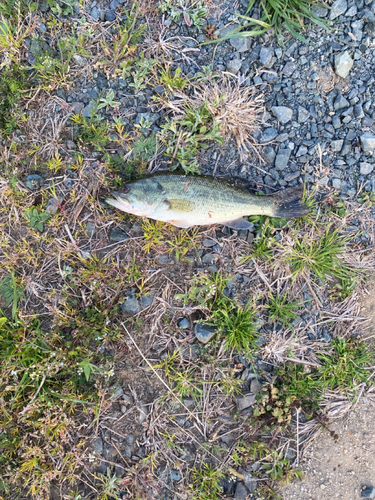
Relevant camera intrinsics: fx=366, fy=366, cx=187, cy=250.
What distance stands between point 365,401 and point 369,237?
2.29 m

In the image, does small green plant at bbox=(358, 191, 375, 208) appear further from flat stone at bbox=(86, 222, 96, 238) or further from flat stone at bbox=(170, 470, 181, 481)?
flat stone at bbox=(170, 470, 181, 481)

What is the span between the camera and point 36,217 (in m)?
5.11

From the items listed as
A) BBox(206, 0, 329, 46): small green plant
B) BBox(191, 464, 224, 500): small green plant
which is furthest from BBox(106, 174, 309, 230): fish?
BBox(191, 464, 224, 500): small green plant

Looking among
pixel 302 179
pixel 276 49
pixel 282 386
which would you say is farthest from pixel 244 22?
pixel 282 386

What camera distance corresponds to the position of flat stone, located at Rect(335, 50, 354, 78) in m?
5.14

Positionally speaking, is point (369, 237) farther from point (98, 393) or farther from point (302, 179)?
point (98, 393)

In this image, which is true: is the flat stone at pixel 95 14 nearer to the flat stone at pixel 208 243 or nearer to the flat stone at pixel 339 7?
the flat stone at pixel 339 7

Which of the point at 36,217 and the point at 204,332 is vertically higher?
the point at 36,217

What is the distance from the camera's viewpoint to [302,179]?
5223 millimetres

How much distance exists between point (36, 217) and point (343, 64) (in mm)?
4811

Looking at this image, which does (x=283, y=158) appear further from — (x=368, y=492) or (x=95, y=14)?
(x=368, y=492)

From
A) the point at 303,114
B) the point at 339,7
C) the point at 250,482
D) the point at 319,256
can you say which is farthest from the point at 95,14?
the point at 250,482

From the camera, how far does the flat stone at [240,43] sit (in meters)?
5.16

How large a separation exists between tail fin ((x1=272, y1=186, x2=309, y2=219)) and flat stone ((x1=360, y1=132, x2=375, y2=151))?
1214mm
